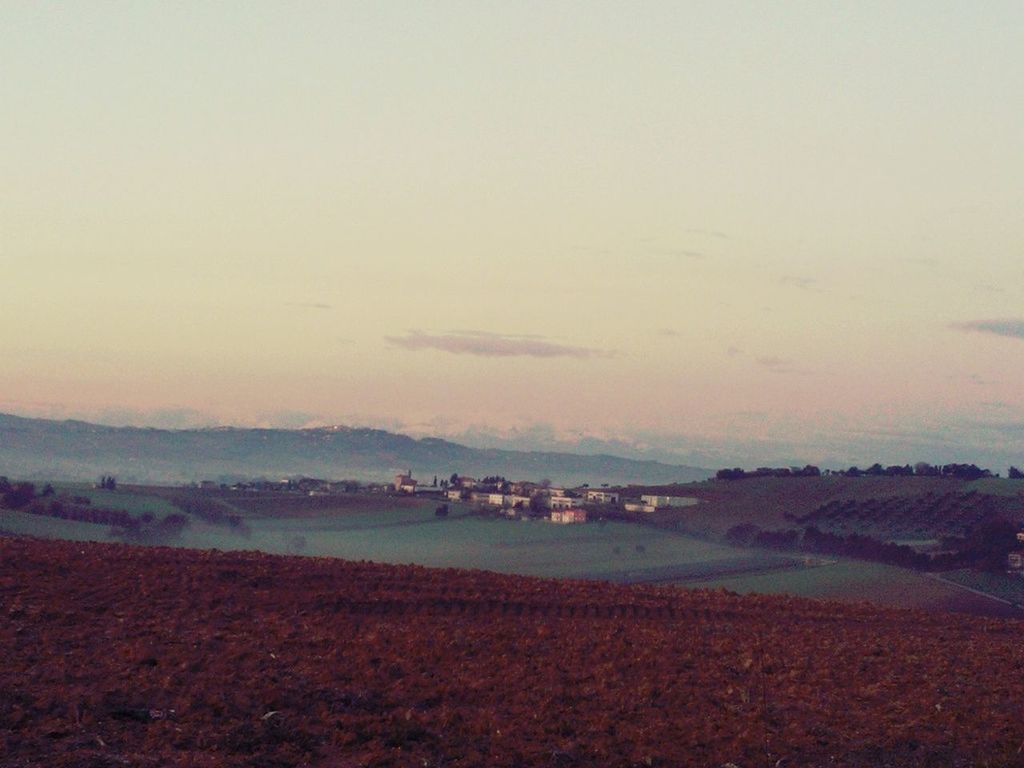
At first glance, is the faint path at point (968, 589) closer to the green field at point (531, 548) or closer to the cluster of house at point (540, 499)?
the green field at point (531, 548)

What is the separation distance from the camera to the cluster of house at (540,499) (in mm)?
124438

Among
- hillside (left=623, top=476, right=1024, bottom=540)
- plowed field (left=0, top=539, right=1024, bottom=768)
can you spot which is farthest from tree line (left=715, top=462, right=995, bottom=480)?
plowed field (left=0, top=539, right=1024, bottom=768)

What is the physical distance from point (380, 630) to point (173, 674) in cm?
758

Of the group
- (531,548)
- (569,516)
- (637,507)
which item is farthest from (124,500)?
(637,507)

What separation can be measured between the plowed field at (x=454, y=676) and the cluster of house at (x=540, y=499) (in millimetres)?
81027

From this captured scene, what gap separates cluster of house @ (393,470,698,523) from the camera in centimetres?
12444

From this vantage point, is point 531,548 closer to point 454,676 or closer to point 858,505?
point 858,505

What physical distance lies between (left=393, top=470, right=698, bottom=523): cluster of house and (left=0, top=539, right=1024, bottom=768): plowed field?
266ft

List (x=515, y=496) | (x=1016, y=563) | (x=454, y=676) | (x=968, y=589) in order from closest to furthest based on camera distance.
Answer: (x=454, y=676), (x=968, y=589), (x=1016, y=563), (x=515, y=496)

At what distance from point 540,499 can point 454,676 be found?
111 m

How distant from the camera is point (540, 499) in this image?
445 feet

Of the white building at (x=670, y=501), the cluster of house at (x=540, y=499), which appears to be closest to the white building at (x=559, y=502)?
the cluster of house at (x=540, y=499)

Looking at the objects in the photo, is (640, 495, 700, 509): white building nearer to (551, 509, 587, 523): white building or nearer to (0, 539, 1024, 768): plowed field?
(551, 509, 587, 523): white building

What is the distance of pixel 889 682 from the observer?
26719 mm
